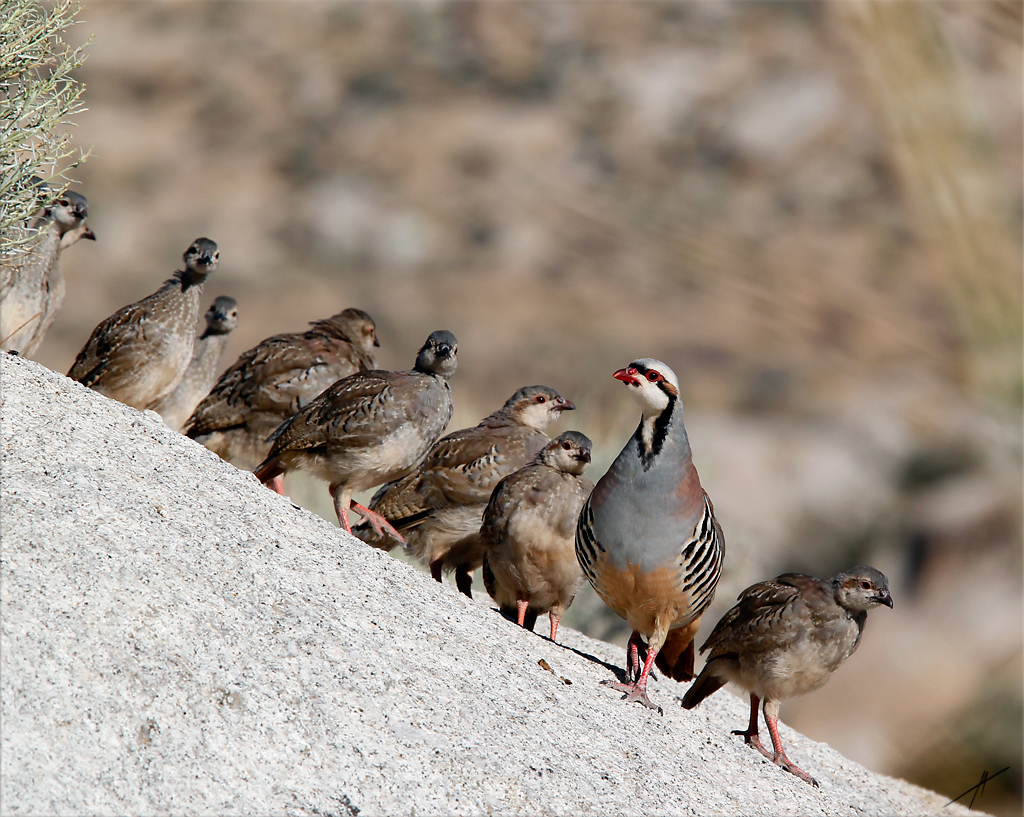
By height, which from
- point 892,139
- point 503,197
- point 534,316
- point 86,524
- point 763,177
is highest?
point 763,177

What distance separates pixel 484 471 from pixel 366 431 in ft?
2.67

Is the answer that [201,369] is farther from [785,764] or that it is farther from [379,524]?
[785,764]

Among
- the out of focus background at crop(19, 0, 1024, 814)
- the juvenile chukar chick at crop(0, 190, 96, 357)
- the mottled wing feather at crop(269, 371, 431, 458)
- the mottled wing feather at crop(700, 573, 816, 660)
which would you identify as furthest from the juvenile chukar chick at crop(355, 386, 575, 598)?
the juvenile chukar chick at crop(0, 190, 96, 357)

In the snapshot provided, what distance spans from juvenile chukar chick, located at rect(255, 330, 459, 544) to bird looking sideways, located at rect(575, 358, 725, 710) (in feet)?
5.72

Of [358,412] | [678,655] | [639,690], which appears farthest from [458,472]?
[639,690]

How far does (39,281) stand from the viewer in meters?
7.24

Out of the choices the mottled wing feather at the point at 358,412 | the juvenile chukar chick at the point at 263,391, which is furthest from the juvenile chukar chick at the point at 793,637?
the juvenile chukar chick at the point at 263,391

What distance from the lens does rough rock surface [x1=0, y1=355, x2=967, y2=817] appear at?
389cm

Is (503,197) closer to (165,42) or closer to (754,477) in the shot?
(165,42)

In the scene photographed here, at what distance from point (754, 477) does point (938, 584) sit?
17.3 ft

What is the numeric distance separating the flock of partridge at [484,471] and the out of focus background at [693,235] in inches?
48.4

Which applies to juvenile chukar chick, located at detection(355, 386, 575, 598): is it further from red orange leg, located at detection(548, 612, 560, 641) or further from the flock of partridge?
red orange leg, located at detection(548, 612, 560, 641)

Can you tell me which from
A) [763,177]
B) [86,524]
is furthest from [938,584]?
[763,177]

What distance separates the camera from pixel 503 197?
47.6 m
